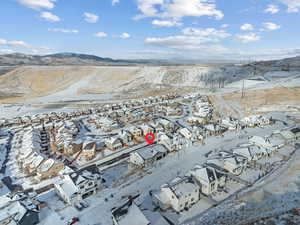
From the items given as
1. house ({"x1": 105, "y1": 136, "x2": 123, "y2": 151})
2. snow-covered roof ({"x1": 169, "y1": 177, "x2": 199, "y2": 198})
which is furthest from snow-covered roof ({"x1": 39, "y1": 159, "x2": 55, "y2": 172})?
snow-covered roof ({"x1": 169, "y1": 177, "x2": 199, "y2": 198})

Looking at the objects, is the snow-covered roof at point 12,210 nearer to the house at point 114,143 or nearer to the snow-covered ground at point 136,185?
the snow-covered ground at point 136,185

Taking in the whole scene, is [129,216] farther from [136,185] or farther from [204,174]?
[204,174]

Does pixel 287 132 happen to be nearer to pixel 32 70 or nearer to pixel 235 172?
pixel 235 172

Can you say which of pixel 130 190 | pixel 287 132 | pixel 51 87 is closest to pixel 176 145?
pixel 130 190

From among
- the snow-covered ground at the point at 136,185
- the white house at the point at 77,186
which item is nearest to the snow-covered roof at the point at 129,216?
the snow-covered ground at the point at 136,185

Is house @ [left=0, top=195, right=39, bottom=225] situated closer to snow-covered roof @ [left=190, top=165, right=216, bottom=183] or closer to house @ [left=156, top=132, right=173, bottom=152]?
snow-covered roof @ [left=190, top=165, right=216, bottom=183]

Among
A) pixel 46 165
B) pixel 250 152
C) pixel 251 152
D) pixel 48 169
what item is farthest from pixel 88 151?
pixel 251 152
